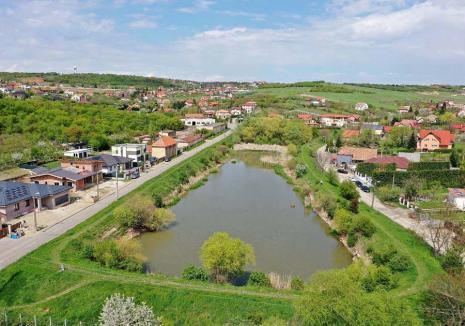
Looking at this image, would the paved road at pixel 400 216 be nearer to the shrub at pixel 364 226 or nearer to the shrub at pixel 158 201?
the shrub at pixel 364 226

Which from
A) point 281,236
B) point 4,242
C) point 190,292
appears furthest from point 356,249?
point 4,242

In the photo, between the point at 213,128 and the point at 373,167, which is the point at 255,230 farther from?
the point at 213,128

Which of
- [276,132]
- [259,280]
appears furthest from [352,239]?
[276,132]

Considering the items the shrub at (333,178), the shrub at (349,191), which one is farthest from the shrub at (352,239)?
the shrub at (333,178)

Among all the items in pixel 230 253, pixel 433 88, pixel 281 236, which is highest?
pixel 433 88

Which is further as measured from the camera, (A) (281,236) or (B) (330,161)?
(B) (330,161)

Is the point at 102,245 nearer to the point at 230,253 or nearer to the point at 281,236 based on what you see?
the point at 230,253

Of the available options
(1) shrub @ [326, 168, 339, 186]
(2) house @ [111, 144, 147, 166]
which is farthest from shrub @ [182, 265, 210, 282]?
(2) house @ [111, 144, 147, 166]
